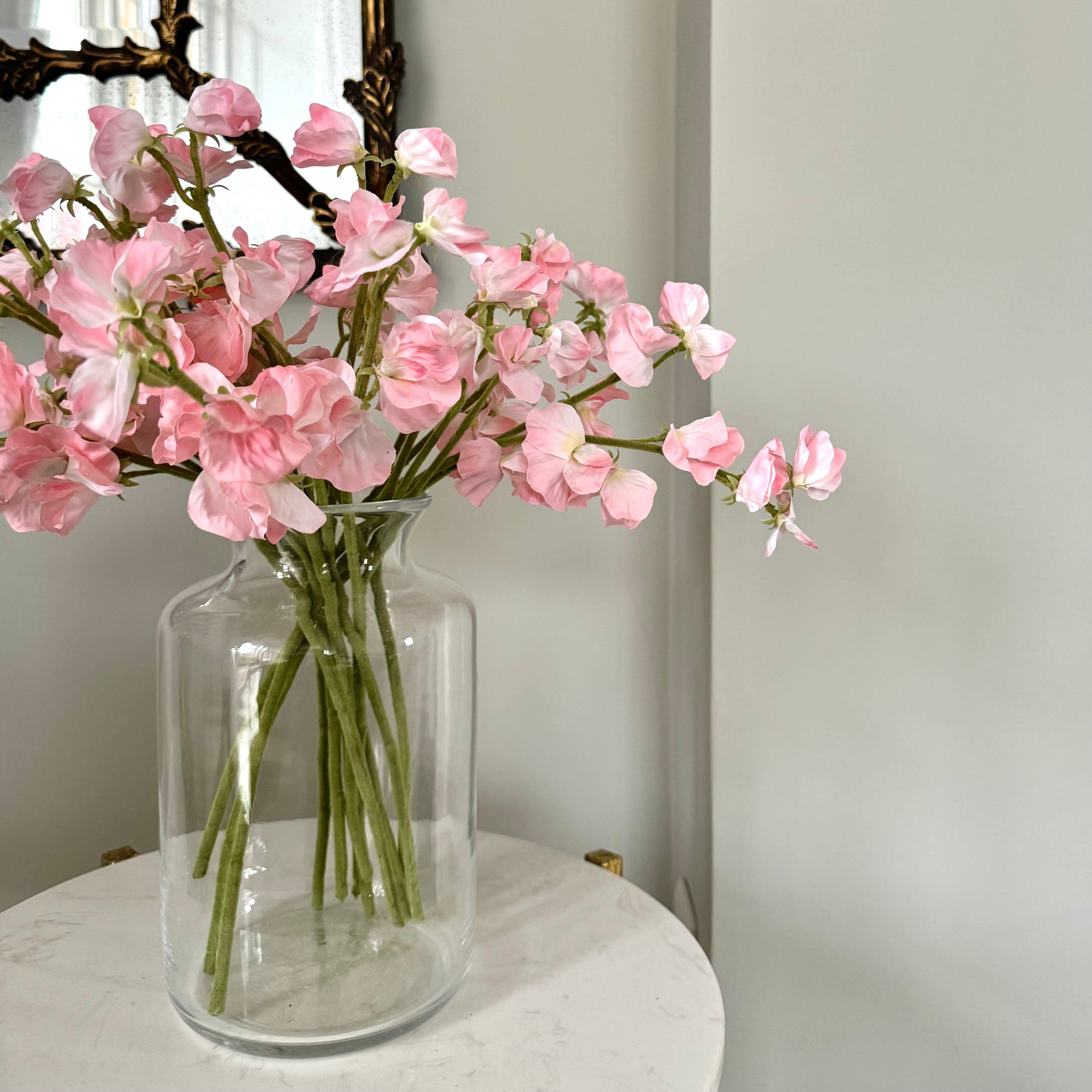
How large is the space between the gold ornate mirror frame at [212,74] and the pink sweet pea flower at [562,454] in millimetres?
520

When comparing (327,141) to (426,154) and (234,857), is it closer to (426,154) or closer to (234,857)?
(426,154)

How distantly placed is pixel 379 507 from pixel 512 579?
0.51m

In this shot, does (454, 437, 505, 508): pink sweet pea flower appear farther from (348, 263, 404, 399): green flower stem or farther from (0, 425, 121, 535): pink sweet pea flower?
(0, 425, 121, 535): pink sweet pea flower

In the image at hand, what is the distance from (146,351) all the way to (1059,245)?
84 centimetres

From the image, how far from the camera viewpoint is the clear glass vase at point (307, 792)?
59 centimetres

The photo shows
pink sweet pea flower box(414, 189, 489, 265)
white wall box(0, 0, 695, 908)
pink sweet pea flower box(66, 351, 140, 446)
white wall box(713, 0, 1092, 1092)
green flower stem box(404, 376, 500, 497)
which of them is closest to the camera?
pink sweet pea flower box(66, 351, 140, 446)

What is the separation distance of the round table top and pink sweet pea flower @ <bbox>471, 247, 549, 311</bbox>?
0.49 metres

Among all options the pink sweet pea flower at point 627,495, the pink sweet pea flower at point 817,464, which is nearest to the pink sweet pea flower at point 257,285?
the pink sweet pea flower at point 627,495

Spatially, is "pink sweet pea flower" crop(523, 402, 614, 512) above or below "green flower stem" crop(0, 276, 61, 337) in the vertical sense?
below

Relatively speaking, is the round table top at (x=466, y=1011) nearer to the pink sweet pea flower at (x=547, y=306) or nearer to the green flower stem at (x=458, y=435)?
the green flower stem at (x=458, y=435)

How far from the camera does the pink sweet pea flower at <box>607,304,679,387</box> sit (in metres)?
0.54

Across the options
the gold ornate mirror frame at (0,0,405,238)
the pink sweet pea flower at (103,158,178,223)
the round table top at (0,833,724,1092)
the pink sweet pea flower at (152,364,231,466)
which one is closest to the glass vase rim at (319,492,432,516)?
the pink sweet pea flower at (152,364,231,466)

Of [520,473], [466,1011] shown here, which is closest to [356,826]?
[466,1011]

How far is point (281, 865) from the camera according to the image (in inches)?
24.1
